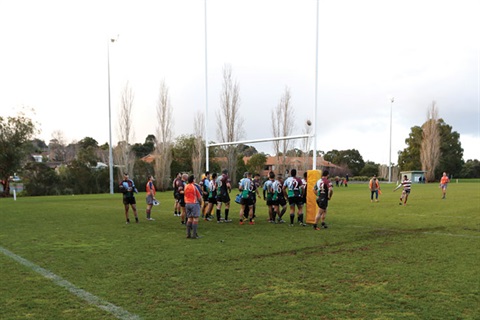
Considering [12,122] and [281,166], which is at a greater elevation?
[12,122]

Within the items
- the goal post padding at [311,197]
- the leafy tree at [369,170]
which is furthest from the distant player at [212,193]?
the leafy tree at [369,170]

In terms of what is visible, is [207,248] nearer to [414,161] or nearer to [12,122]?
[12,122]

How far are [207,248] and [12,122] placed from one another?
1426 inches

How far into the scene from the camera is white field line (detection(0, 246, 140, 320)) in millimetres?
4879

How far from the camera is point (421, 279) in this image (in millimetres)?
6410

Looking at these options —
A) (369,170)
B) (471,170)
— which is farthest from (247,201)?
(471,170)

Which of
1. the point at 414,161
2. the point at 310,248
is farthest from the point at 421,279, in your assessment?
the point at 414,161

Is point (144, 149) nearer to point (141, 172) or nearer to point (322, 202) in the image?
point (141, 172)

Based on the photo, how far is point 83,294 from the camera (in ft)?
18.8

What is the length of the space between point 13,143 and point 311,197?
112 feet

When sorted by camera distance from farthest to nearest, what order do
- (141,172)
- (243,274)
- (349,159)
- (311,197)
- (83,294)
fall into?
1. (349,159)
2. (141,172)
3. (311,197)
4. (243,274)
5. (83,294)

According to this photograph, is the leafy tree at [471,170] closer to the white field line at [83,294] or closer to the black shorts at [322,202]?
the black shorts at [322,202]

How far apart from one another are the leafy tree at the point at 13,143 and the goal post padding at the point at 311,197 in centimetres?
3350

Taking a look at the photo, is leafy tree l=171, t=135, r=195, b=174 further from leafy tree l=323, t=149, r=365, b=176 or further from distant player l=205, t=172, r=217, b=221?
leafy tree l=323, t=149, r=365, b=176
